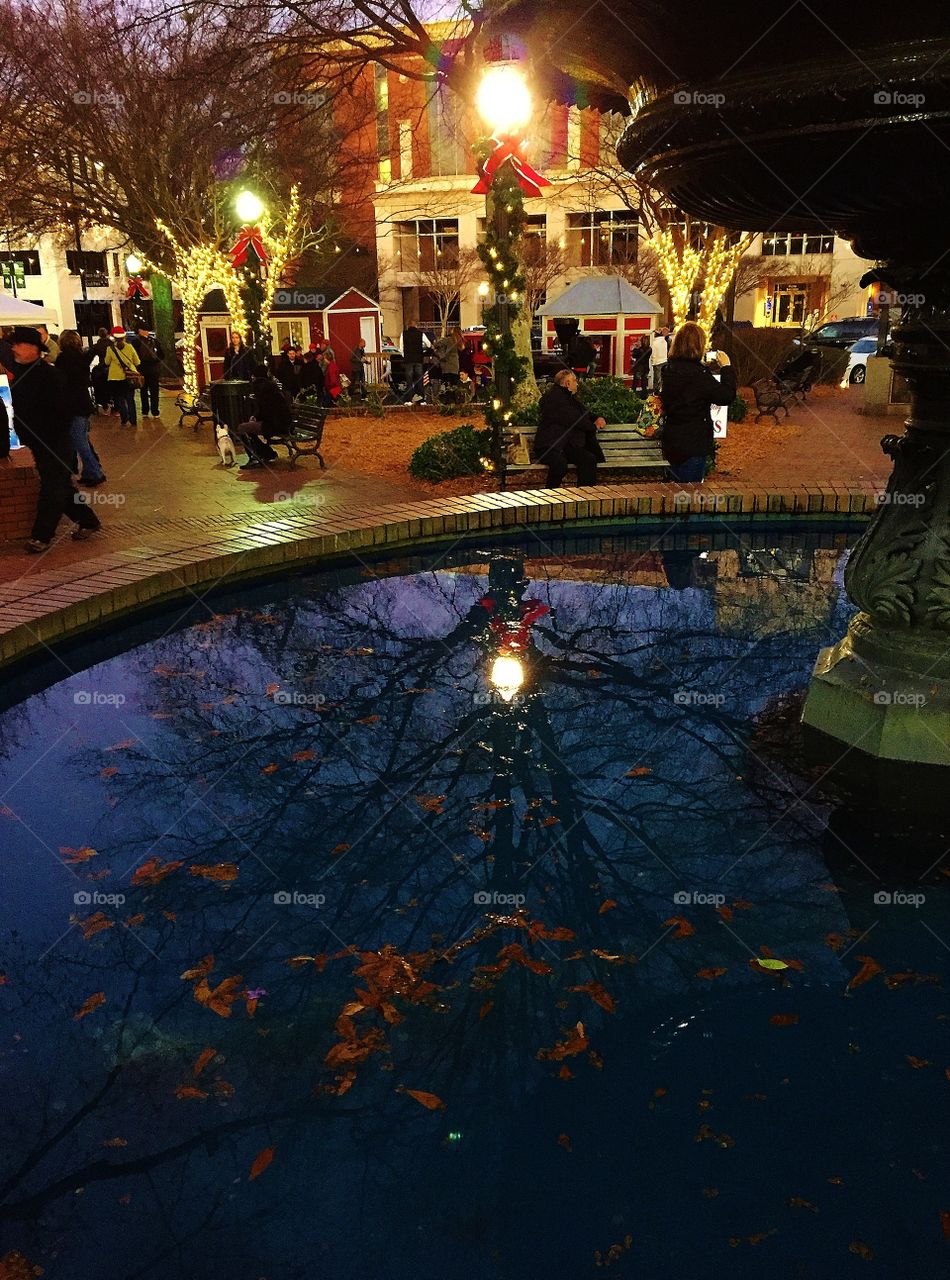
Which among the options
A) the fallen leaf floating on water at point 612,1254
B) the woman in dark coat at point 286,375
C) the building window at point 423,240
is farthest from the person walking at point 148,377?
the building window at point 423,240

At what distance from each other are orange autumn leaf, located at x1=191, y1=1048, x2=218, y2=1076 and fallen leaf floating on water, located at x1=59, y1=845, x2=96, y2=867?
55.4 inches

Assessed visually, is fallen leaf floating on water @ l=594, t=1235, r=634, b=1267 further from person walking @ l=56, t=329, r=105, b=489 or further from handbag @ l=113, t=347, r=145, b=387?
handbag @ l=113, t=347, r=145, b=387

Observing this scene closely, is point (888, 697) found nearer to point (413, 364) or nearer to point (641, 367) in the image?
point (641, 367)

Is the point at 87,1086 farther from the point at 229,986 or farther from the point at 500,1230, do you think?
the point at 500,1230

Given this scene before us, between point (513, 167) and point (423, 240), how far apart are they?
135ft

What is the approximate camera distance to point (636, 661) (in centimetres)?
631

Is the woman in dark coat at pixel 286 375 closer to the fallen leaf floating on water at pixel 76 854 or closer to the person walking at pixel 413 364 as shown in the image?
the person walking at pixel 413 364

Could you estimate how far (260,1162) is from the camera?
9.14 feet

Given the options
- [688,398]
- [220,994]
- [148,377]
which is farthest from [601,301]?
[220,994]

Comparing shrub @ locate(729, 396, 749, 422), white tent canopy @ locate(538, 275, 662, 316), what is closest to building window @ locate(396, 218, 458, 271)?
white tent canopy @ locate(538, 275, 662, 316)

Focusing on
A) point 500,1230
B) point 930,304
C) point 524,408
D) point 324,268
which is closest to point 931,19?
point 930,304

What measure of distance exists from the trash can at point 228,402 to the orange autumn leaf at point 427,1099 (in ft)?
42.9

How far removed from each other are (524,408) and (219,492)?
4651 millimetres

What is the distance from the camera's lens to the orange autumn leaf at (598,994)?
11.0ft
